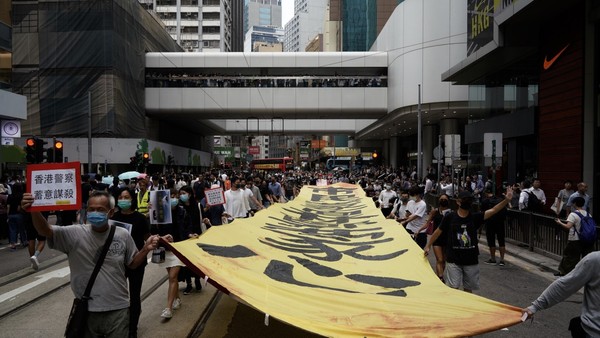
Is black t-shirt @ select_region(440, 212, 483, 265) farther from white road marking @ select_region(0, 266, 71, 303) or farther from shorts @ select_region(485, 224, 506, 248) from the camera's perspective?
white road marking @ select_region(0, 266, 71, 303)

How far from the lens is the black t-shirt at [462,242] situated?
21.8 feet

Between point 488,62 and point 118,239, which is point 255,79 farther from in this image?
point 118,239

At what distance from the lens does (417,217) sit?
9.71 m

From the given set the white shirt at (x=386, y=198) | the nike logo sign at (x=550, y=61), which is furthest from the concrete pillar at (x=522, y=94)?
the white shirt at (x=386, y=198)

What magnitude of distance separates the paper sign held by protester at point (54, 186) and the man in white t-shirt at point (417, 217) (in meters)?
6.61

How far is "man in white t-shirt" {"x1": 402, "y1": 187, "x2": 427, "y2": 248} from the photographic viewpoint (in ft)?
31.5

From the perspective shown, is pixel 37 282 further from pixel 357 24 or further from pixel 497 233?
pixel 357 24

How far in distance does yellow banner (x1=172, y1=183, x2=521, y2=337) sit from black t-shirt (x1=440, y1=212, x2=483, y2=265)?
42 centimetres

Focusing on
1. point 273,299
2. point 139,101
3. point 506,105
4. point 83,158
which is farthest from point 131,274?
point 139,101

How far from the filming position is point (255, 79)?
1789 inches

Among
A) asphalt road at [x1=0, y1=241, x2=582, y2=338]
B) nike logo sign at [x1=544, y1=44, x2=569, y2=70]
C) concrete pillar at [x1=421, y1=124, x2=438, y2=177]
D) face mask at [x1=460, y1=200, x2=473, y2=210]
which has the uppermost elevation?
nike logo sign at [x1=544, y1=44, x2=569, y2=70]

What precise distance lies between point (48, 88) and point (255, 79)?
16865 mm

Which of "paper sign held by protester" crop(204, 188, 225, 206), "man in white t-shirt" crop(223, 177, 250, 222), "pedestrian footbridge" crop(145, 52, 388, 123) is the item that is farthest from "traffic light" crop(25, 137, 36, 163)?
"pedestrian footbridge" crop(145, 52, 388, 123)

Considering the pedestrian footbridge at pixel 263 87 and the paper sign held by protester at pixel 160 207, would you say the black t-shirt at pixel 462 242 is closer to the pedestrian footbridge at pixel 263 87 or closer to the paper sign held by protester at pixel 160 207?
the paper sign held by protester at pixel 160 207
